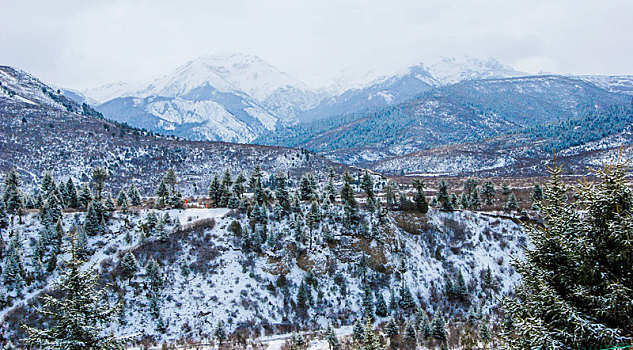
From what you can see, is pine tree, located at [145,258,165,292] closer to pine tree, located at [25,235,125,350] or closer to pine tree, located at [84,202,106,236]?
pine tree, located at [84,202,106,236]

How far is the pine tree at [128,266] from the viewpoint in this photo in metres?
40.7

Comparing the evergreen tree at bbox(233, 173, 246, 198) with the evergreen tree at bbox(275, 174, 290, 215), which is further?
the evergreen tree at bbox(233, 173, 246, 198)

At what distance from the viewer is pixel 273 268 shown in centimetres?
4612

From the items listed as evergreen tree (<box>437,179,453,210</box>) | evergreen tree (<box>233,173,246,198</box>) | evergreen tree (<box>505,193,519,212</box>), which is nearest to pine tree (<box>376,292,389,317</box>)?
evergreen tree (<box>437,179,453,210</box>)

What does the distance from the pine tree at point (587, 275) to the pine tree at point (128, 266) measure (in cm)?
4240

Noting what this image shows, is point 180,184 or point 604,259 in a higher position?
point 180,184

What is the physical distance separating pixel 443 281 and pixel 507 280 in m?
10.8

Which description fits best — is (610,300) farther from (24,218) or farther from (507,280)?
(24,218)

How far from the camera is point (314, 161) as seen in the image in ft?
463

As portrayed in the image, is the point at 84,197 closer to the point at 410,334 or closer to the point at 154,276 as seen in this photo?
the point at 154,276

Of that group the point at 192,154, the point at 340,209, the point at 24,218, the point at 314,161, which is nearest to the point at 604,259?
the point at 340,209

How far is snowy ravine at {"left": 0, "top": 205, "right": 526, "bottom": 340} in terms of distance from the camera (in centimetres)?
3969

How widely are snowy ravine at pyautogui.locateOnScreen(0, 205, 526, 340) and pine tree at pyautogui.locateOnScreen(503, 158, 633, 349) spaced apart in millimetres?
32536

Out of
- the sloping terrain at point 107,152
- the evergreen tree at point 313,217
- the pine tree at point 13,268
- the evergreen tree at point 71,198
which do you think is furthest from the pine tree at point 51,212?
the sloping terrain at point 107,152
